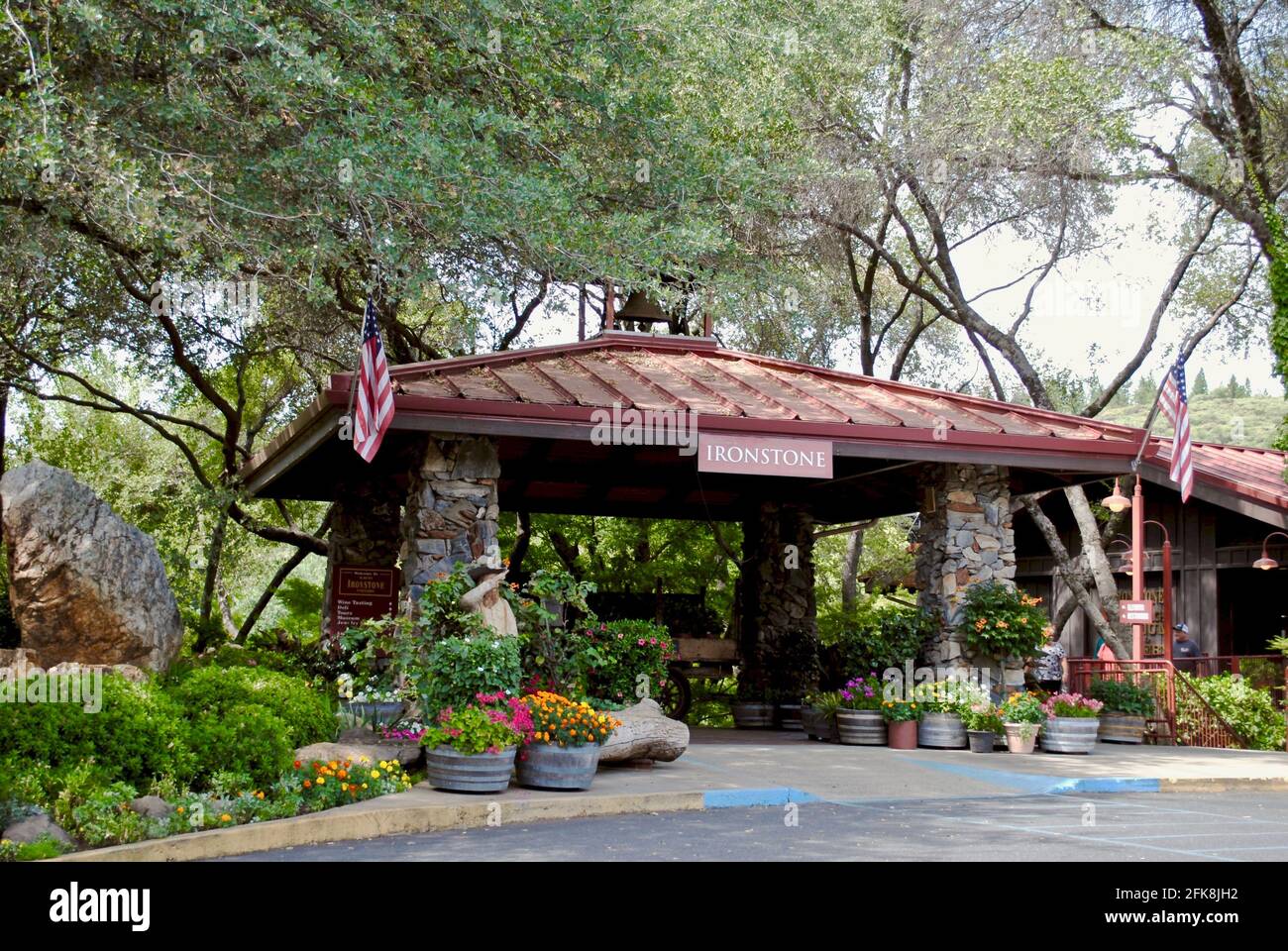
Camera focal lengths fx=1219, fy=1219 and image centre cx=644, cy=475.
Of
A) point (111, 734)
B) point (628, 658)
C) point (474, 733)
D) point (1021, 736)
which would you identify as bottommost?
point (1021, 736)

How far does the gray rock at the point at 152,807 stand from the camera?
7.15 m

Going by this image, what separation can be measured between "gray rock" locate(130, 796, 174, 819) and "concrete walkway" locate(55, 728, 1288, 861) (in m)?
0.43

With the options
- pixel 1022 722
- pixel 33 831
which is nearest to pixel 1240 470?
pixel 1022 722

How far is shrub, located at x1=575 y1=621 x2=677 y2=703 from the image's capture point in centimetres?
1214

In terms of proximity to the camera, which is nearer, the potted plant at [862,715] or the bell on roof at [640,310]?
the potted plant at [862,715]

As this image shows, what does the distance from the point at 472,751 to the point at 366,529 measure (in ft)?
25.8

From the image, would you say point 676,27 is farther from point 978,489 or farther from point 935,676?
point 935,676

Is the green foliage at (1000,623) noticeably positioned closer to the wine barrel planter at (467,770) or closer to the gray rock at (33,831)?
the wine barrel planter at (467,770)

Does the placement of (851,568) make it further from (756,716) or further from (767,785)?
(767,785)

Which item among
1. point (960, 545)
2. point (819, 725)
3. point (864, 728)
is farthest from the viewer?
point (819, 725)

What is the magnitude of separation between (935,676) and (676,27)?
8.10 m

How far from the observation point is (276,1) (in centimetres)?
1088

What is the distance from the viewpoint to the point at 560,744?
9.32 metres

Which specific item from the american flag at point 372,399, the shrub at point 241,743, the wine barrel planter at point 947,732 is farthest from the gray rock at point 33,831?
the wine barrel planter at point 947,732
